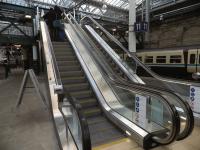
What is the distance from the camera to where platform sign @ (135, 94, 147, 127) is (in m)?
3.06

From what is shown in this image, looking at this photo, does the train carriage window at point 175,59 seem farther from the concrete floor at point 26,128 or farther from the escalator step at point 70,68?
the concrete floor at point 26,128

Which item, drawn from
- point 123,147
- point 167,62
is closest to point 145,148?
point 123,147

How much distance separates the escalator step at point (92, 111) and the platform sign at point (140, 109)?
1142 millimetres

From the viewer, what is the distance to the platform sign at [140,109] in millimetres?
3062

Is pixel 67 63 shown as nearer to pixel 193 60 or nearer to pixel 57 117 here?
pixel 57 117

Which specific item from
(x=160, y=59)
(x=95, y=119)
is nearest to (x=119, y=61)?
(x=95, y=119)

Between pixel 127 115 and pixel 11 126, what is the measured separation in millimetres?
2420

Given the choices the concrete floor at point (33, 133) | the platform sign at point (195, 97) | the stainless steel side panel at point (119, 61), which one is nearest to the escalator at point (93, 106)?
the concrete floor at point (33, 133)

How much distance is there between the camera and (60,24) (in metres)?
8.74

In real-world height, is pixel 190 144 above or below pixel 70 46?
below

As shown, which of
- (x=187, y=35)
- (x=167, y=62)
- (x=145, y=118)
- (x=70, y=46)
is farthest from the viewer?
(x=187, y=35)

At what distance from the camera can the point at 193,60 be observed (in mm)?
8906

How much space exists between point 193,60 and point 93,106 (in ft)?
22.0

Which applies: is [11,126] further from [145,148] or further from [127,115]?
[145,148]
